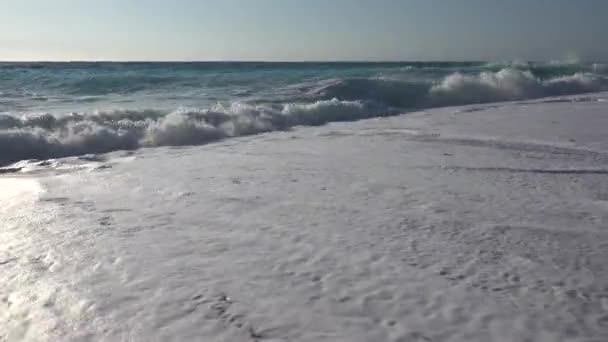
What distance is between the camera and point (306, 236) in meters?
4.61

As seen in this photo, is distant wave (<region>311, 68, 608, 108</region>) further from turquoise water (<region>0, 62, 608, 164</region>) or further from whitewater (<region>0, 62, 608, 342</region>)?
whitewater (<region>0, 62, 608, 342</region>)

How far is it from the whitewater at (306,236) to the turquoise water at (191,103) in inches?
4.7

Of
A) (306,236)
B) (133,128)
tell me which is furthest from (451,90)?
(306,236)

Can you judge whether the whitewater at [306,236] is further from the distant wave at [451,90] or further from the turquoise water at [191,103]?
the distant wave at [451,90]

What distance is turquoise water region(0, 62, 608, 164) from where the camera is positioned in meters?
10.3

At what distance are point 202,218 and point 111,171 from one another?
2.92m

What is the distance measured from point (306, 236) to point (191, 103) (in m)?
13.9

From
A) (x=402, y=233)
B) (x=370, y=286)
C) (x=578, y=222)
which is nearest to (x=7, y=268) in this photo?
(x=370, y=286)

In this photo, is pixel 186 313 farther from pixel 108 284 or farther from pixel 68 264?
pixel 68 264

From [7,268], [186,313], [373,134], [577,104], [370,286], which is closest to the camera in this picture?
[186,313]

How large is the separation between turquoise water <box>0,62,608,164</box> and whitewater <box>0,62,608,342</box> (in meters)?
0.12

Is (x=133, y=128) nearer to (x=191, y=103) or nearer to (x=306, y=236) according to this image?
(x=191, y=103)

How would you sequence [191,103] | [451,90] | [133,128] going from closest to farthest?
[133,128]
[191,103]
[451,90]

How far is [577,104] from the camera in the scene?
1584 centimetres
